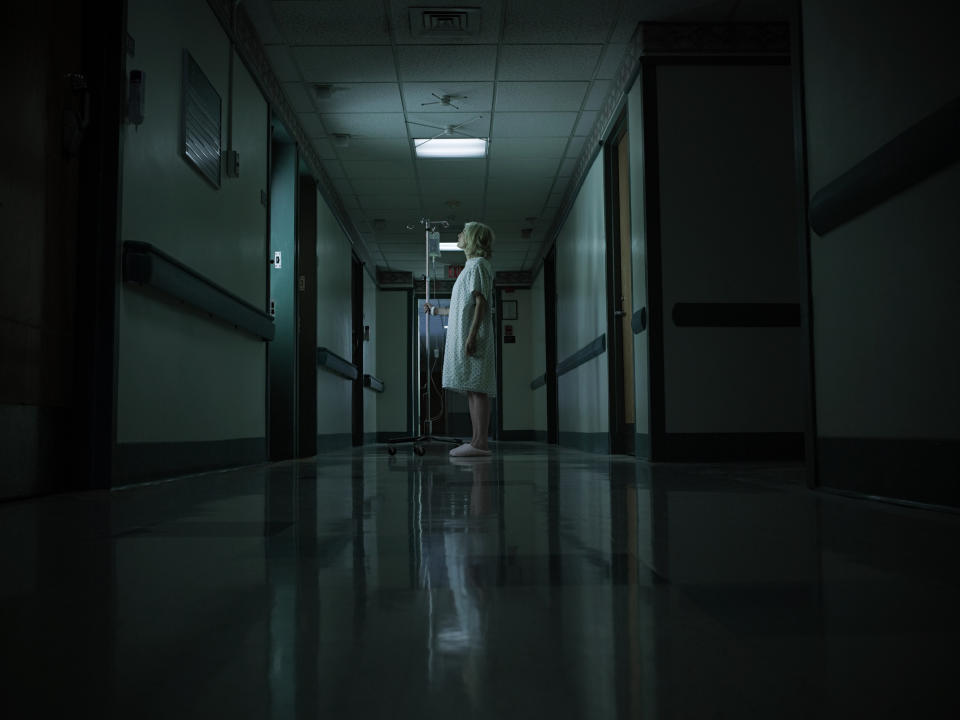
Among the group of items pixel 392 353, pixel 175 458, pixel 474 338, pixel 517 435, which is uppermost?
pixel 392 353

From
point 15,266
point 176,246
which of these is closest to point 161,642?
point 15,266

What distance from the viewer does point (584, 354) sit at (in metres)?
6.98

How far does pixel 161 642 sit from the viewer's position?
0.60 meters

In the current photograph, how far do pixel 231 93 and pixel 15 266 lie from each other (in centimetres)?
238

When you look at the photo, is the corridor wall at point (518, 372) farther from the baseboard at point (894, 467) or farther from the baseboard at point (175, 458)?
the baseboard at point (894, 467)

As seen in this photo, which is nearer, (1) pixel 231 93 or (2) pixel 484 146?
(1) pixel 231 93

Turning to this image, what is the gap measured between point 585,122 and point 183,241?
386 centimetres

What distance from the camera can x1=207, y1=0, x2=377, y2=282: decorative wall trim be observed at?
13.5ft

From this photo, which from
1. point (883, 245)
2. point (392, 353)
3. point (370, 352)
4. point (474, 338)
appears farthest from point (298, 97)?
point (392, 353)

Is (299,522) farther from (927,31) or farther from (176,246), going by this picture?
(176,246)

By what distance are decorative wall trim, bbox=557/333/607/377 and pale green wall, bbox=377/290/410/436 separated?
4.00 metres

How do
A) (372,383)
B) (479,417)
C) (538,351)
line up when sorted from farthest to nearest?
(538,351) < (372,383) < (479,417)

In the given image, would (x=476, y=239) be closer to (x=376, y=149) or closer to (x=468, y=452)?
(x=468, y=452)

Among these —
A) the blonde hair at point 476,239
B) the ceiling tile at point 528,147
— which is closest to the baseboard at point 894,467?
the blonde hair at point 476,239
